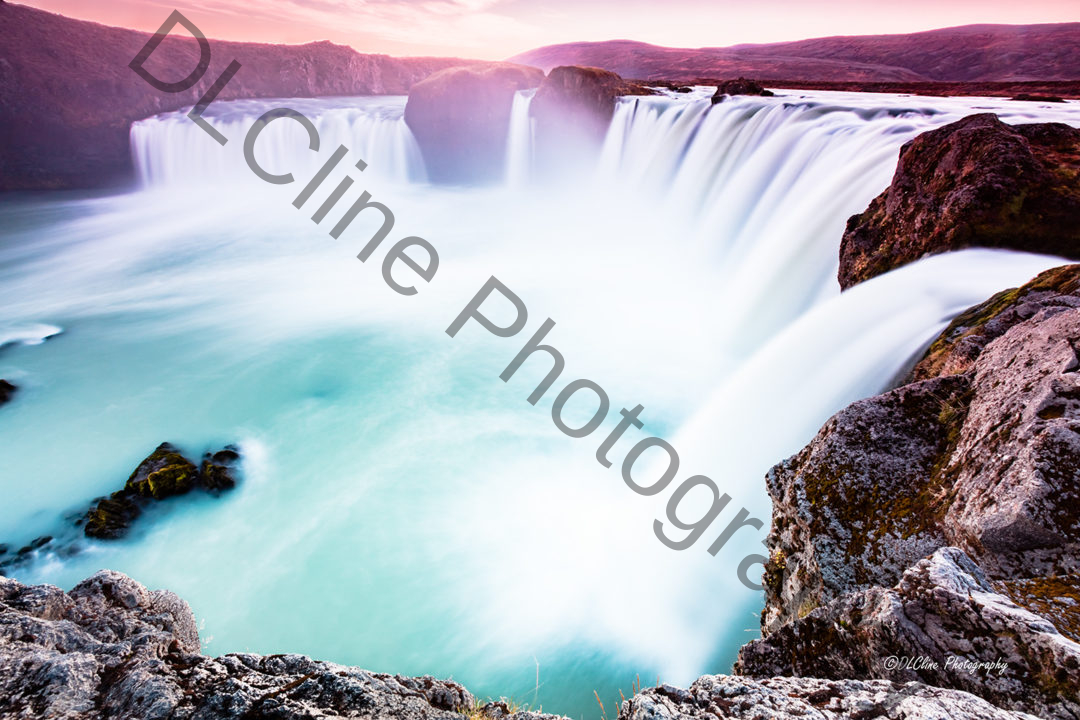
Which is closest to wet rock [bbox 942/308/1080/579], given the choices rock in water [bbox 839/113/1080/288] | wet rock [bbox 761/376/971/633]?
wet rock [bbox 761/376/971/633]

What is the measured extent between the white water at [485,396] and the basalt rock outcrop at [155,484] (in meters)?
0.25

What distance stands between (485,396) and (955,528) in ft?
27.8

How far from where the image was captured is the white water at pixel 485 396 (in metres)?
5.46

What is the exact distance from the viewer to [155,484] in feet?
23.6

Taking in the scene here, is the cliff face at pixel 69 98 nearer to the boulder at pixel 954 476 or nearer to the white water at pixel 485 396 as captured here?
the white water at pixel 485 396

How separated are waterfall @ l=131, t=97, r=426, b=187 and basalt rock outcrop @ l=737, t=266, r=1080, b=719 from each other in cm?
2913

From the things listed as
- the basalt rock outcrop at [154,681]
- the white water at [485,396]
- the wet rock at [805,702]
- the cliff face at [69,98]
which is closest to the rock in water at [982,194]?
the white water at [485,396]

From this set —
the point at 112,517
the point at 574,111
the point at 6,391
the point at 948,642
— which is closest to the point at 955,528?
the point at 948,642

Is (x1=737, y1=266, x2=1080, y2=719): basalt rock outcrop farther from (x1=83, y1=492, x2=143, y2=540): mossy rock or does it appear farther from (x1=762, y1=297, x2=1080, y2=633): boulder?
(x1=83, y1=492, x2=143, y2=540): mossy rock

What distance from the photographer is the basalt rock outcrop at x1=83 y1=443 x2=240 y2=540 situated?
6789 mm

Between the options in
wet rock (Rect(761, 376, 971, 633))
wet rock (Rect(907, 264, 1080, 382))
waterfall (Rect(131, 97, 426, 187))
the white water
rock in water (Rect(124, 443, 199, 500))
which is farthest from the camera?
waterfall (Rect(131, 97, 426, 187))

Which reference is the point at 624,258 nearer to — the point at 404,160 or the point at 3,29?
the point at 404,160

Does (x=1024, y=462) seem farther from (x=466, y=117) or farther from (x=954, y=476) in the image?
(x=466, y=117)

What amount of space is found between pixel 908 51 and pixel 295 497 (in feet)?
262
